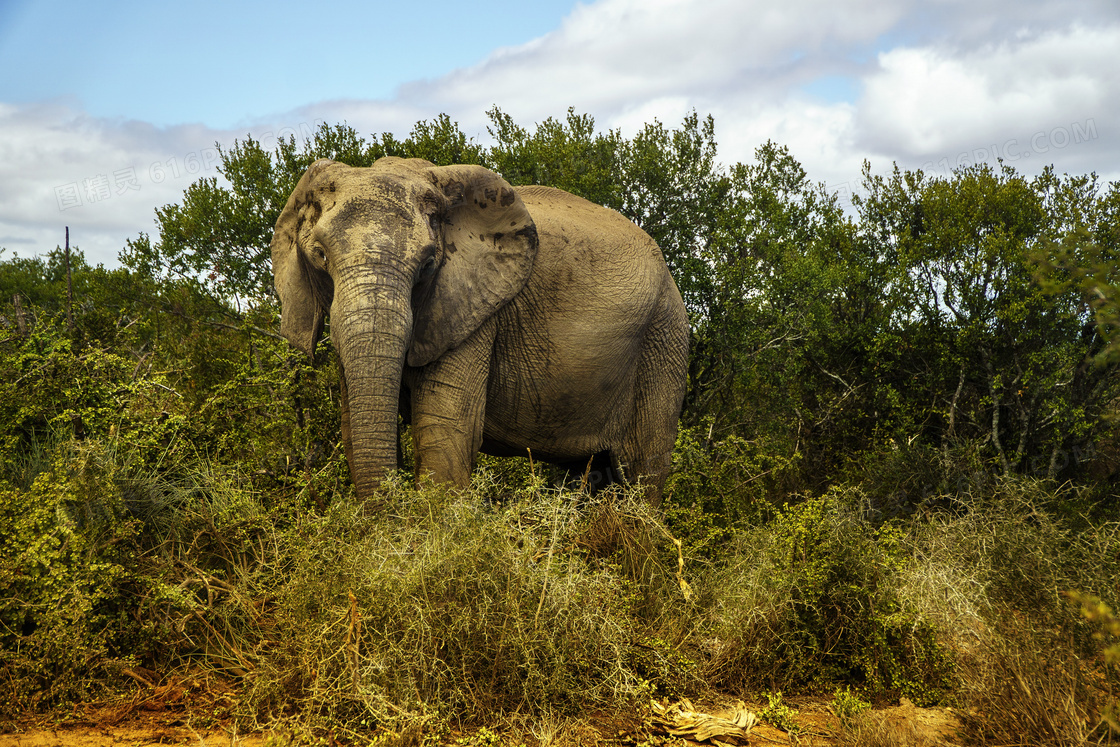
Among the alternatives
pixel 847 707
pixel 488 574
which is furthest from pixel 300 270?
pixel 847 707

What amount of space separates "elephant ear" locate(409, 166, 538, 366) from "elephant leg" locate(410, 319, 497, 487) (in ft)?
0.52

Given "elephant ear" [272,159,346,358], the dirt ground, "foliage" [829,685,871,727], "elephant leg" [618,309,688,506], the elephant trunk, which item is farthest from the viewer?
"elephant leg" [618,309,688,506]

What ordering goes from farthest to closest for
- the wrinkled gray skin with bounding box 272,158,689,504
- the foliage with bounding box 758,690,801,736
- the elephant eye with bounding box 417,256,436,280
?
the elephant eye with bounding box 417,256,436,280 < the wrinkled gray skin with bounding box 272,158,689,504 < the foliage with bounding box 758,690,801,736

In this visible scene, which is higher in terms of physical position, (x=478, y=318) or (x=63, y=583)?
(x=478, y=318)

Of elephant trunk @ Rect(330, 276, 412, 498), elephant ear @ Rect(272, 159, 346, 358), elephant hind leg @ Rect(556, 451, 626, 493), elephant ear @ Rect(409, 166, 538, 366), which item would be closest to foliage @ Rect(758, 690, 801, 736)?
elephant trunk @ Rect(330, 276, 412, 498)

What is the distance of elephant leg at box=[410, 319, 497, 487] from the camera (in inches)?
246

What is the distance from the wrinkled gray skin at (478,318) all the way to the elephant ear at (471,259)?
10 mm

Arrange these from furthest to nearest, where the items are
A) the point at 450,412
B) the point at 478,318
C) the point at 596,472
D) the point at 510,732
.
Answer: the point at 596,472 → the point at 478,318 → the point at 450,412 → the point at 510,732

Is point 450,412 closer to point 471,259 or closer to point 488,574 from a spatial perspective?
point 471,259

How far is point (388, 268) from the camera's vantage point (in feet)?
18.3

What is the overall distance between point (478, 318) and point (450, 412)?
0.71m

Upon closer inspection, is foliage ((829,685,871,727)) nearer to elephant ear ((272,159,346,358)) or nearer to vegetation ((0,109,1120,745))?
vegetation ((0,109,1120,745))

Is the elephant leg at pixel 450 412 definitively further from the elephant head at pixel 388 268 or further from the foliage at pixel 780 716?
the foliage at pixel 780 716

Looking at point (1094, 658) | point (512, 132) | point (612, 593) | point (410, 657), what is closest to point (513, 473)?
point (612, 593)
